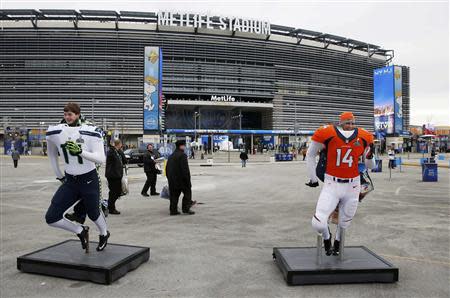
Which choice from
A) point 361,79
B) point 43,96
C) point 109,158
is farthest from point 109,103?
point 109,158

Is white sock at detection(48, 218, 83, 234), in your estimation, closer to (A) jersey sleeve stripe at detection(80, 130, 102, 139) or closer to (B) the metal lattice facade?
(A) jersey sleeve stripe at detection(80, 130, 102, 139)

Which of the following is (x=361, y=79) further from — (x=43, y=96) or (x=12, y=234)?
(x=12, y=234)

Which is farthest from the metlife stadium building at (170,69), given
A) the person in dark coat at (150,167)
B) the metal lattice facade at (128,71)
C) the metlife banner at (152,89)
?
the person in dark coat at (150,167)

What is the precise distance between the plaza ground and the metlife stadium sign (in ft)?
253

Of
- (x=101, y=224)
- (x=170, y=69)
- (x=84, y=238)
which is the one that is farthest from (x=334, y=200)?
(x=170, y=69)

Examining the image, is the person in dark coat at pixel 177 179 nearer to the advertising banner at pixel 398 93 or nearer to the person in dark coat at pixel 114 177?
the person in dark coat at pixel 114 177

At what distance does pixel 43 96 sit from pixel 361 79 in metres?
80.5

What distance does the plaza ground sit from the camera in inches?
169

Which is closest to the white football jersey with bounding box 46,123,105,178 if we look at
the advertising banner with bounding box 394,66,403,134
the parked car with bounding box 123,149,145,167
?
the parked car with bounding box 123,149,145,167

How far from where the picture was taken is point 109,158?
31.7ft

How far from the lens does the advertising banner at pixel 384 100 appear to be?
4616 centimetres

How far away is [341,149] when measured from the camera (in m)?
4.58

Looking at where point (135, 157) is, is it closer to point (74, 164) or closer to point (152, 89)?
point (152, 89)

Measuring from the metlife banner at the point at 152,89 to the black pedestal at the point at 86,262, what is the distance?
3703 cm
